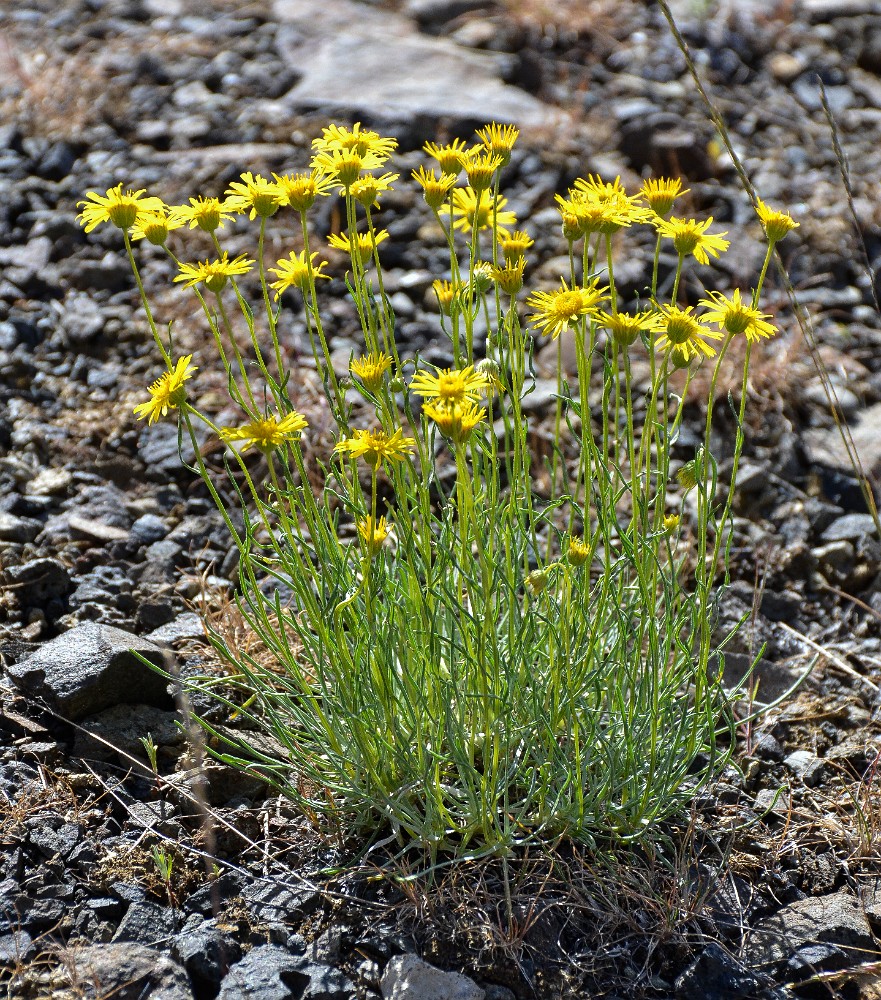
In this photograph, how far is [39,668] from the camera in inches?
98.5

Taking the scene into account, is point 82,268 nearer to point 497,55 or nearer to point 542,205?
point 542,205

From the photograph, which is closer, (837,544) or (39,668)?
(39,668)

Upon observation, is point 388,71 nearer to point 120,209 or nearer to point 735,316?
point 120,209

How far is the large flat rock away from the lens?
535cm

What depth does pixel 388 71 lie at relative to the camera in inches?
224

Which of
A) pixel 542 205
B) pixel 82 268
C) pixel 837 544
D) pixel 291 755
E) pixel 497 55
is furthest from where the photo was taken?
pixel 497 55

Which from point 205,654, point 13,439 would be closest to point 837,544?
point 205,654

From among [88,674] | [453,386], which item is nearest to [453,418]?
[453,386]

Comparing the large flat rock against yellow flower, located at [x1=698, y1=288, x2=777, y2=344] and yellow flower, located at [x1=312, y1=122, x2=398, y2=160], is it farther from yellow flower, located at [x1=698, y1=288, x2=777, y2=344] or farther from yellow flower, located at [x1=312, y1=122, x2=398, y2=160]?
yellow flower, located at [x1=698, y1=288, x2=777, y2=344]

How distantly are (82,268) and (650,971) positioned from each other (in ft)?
→ 11.5

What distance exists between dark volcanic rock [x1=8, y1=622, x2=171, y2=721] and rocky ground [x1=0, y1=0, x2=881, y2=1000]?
0.01 metres

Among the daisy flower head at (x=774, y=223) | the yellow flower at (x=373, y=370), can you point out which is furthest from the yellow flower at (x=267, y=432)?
the daisy flower head at (x=774, y=223)

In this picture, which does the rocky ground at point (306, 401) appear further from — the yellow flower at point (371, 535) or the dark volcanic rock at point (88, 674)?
the yellow flower at point (371, 535)

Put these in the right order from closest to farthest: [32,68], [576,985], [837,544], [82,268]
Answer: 1. [576,985]
2. [837,544]
3. [82,268]
4. [32,68]
